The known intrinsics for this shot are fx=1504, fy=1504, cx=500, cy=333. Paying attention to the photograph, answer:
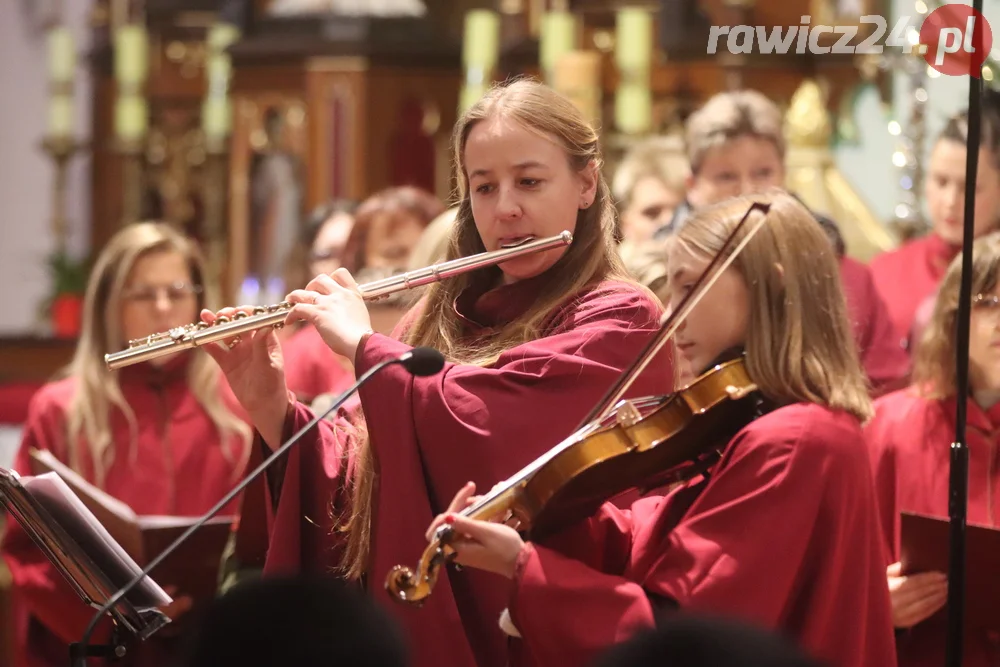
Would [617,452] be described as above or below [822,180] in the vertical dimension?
below

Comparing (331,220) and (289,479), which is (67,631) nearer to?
(289,479)

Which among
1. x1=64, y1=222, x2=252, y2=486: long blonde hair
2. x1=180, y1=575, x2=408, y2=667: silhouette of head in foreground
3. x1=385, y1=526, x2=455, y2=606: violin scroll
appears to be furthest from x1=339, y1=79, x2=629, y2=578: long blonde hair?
x1=64, y1=222, x2=252, y2=486: long blonde hair

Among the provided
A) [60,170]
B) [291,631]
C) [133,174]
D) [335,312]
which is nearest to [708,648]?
[291,631]

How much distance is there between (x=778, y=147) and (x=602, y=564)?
2214mm

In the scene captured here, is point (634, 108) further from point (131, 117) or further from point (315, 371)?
point (131, 117)

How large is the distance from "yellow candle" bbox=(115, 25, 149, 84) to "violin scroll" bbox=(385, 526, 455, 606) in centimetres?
700

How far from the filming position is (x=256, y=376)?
9.88 ft

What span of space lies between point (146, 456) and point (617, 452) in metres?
2.37

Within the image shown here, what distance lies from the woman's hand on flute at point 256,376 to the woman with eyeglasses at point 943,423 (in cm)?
141

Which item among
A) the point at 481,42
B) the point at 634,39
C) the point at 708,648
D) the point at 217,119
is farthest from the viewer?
the point at 217,119

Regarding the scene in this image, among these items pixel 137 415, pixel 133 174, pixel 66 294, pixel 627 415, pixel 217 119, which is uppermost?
pixel 217 119

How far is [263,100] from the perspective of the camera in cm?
844

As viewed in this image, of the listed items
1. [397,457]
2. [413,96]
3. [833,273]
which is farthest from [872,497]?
[413,96]

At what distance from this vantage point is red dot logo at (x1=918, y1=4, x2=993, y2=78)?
157 inches
